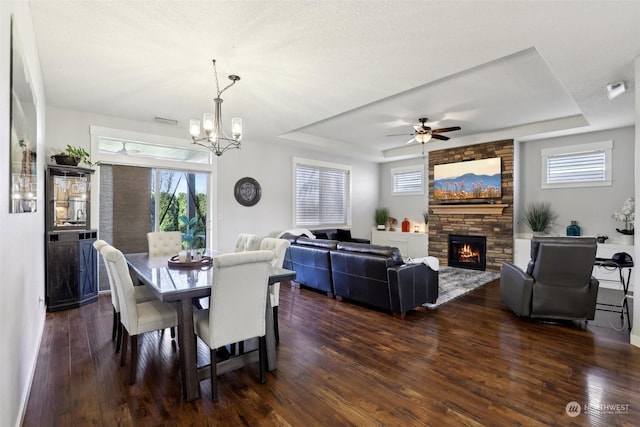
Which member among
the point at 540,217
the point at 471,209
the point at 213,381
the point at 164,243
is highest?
the point at 471,209

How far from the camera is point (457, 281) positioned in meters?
5.68

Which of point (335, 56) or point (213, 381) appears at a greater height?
point (335, 56)

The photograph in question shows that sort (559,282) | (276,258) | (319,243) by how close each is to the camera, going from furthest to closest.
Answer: (319,243) < (559,282) < (276,258)

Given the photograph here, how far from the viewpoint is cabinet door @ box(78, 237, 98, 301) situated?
424cm

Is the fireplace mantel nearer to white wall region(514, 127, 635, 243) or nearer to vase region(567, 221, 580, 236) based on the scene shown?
white wall region(514, 127, 635, 243)

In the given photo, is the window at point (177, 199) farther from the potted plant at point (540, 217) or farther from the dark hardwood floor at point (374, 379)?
the potted plant at point (540, 217)

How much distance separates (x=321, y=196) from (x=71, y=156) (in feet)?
16.3

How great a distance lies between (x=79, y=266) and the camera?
4227mm

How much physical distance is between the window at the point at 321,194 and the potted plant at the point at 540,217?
4.06m

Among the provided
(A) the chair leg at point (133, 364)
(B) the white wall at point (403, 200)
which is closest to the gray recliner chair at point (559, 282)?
(A) the chair leg at point (133, 364)

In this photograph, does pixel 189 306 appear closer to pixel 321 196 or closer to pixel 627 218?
pixel 321 196

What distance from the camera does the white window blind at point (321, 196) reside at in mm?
7430

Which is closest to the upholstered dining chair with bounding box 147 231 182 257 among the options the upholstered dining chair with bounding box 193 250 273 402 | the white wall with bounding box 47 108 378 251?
the white wall with bounding box 47 108 378 251

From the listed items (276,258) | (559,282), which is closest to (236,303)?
(276,258)
